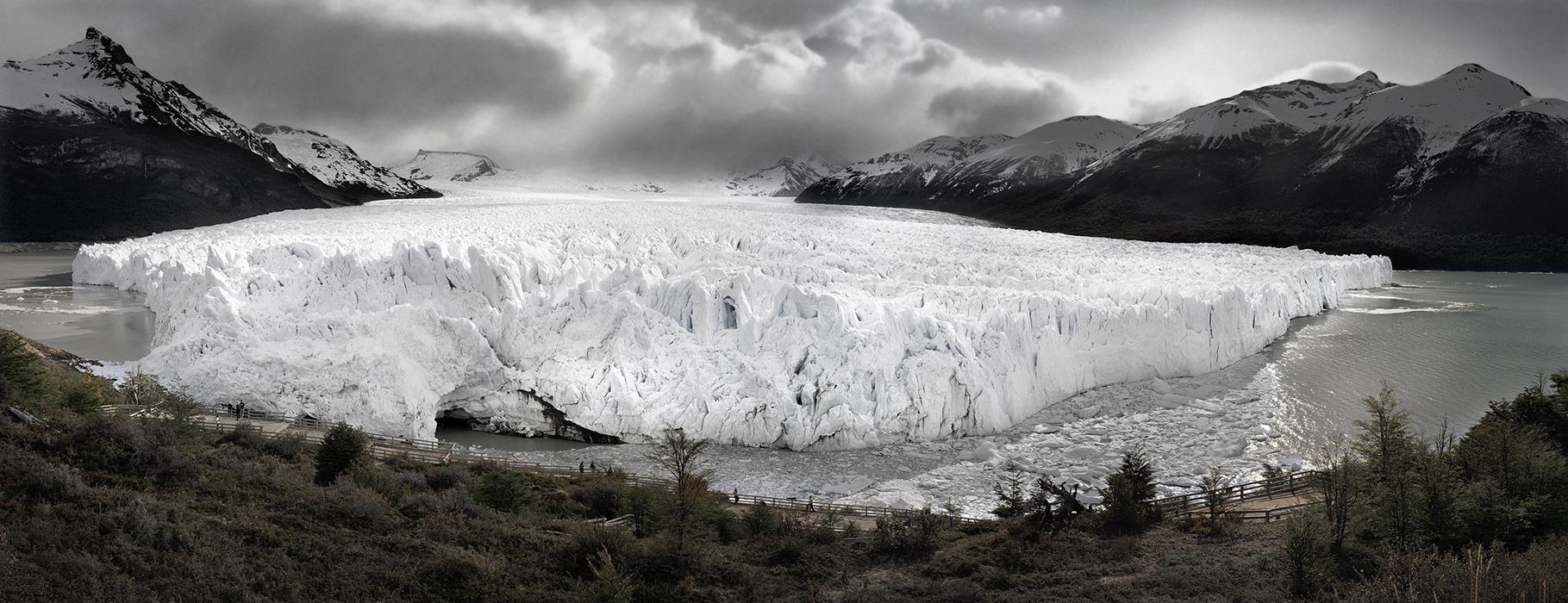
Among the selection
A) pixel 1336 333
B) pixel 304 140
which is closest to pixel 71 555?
pixel 1336 333

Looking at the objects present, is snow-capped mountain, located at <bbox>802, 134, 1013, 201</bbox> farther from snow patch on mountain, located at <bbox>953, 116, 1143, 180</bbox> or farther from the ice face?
the ice face

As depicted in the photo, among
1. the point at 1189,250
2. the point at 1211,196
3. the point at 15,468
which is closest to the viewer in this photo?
the point at 15,468

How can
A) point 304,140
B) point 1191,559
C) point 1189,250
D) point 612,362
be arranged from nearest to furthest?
point 1191,559 → point 612,362 → point 1189,250 → point 304,140

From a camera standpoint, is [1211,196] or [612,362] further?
[1211,196]

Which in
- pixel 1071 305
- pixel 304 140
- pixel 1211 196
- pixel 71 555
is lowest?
pixel 71 555

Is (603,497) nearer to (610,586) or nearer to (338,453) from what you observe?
(338,453)

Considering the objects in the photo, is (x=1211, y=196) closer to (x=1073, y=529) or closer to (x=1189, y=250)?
(x=1189, y=250)

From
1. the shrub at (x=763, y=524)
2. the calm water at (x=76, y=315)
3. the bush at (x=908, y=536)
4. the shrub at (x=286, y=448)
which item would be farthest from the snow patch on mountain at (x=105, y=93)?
the bush at (x=908, y=536)

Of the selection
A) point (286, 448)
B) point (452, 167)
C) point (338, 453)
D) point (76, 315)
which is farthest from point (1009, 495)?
point (452, 167)
